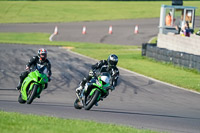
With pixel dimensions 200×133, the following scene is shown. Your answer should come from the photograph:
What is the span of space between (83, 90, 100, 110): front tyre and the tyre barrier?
9762 mm

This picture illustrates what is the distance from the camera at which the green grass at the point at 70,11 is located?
168 feet

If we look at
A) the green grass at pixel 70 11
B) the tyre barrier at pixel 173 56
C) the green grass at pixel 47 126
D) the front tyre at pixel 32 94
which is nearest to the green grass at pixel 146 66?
the tyre barrier at pixel 173 56

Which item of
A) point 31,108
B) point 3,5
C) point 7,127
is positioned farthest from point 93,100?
point 3,5

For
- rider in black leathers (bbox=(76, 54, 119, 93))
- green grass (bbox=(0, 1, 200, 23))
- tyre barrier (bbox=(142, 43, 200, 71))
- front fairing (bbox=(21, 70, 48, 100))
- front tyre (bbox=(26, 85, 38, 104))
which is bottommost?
green grass (bbox=(0, 1, 200, 23))

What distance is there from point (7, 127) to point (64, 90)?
7802 millimetres

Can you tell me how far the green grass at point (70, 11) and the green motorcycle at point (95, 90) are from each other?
126ft

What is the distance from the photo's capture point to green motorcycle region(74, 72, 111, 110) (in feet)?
36.8

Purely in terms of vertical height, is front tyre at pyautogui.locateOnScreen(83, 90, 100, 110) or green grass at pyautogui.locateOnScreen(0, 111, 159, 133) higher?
green grass at pyautogui.locateOnScreen(0, 111, 159, 133)

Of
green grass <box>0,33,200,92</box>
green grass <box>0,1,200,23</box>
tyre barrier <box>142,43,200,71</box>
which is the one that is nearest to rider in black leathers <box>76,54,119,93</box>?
green grass <box>0,33,200,92</box>

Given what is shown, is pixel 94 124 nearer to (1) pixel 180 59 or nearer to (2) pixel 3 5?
(1) pixel 180 59

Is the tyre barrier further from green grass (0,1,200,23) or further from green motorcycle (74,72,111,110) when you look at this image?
green grass (0,1,200,23)

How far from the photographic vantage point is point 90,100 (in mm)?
11438

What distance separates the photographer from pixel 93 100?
36.8ft

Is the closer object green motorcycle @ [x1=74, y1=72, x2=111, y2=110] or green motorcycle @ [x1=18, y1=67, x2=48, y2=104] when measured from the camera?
green motorcycle @ [x1=74, y1=72, x2=111, y2=110]
